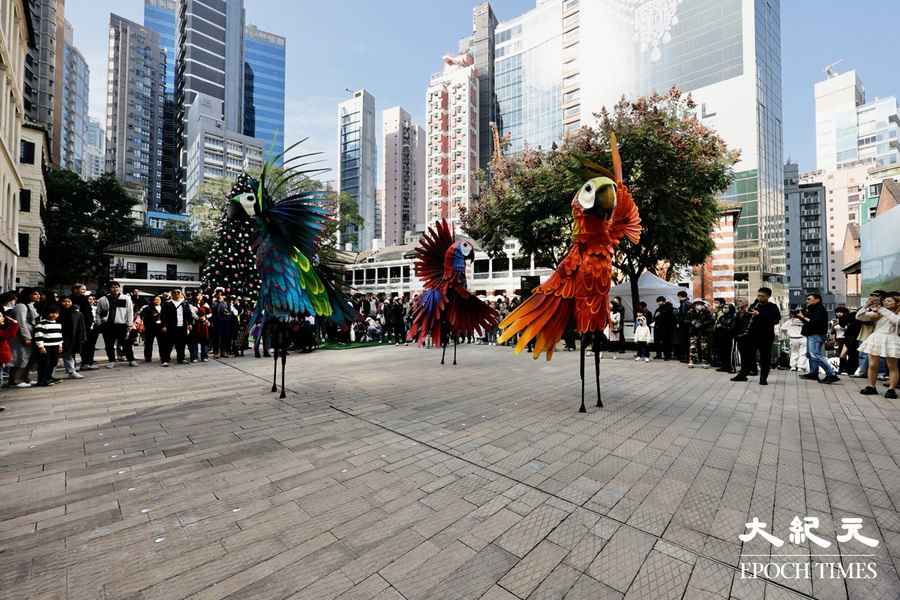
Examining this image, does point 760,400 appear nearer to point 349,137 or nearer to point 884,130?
point 884,130

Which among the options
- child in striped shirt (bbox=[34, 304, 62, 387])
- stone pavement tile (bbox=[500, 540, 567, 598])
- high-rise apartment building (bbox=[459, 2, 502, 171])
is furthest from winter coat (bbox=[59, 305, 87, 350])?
high-rise apartment building (bbox=[459, 2, 502, 171])

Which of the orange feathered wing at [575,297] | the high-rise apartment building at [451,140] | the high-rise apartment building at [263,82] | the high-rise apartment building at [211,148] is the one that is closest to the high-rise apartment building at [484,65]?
the high-rise apartment building at [451,140]

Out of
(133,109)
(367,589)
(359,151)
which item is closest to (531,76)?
(359,151)

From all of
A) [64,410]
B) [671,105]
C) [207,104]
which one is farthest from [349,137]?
[64,410]

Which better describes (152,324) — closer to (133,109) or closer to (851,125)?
(133,109)

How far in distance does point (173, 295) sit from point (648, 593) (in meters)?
10.9

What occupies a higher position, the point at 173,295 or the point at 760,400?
the point at 173,295

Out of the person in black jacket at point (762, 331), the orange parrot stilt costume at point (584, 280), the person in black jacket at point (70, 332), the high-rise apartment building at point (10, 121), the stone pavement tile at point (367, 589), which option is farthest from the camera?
the high-rise apartment building at point (10, 121)

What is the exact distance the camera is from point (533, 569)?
1.94 meters

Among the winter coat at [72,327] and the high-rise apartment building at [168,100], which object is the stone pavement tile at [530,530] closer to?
the winter coat at [72,327]

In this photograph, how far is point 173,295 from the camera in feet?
30.9

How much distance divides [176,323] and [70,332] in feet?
6.90

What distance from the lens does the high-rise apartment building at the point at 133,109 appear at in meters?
89.8

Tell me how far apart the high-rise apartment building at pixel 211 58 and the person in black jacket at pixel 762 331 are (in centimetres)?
9057
